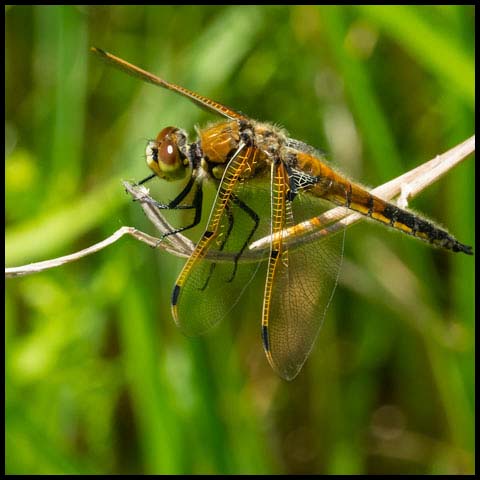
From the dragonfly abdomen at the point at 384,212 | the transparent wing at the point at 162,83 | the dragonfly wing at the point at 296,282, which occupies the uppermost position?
the transparent wing at the point at 162,83

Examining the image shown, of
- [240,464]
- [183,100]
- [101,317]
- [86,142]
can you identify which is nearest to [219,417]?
[240,464]

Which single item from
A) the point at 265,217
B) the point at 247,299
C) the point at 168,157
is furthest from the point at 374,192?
the point at 247,299

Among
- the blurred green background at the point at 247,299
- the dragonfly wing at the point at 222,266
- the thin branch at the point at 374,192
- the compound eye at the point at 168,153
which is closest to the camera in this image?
the thin branch at the point at 374,192

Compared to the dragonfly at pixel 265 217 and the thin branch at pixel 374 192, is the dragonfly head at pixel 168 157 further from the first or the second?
the thin branch at pixel 374 192

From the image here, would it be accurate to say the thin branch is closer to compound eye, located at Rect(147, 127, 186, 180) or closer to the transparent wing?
compound eye, located at Rect(147, 127, 186, 180)

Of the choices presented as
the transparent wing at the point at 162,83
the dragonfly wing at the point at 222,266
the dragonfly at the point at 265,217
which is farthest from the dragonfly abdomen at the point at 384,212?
the transparent wing at the point at 162,83

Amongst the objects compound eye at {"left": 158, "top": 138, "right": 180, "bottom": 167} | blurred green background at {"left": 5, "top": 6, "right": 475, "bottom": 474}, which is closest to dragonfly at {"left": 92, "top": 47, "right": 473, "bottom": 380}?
compound eye at {"left": 158, "top": 138, "right": 180, "bottom": 167}
